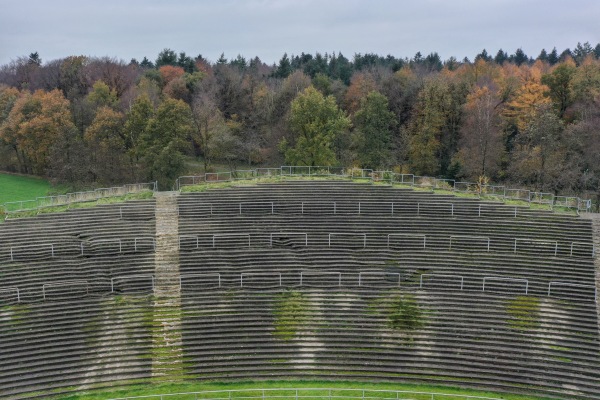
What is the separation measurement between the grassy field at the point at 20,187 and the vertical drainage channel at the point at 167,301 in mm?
21446

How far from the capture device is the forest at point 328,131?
43.8 meters

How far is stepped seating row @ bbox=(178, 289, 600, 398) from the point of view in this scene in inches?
879

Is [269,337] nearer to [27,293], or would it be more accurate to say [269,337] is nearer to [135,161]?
[27,293]

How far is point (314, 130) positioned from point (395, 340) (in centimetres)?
2601

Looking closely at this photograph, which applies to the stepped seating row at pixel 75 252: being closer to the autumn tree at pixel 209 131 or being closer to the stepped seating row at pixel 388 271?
the stepped seating row at pixel 388 271

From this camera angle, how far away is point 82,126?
2131 inches

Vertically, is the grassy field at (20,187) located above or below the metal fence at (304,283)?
above

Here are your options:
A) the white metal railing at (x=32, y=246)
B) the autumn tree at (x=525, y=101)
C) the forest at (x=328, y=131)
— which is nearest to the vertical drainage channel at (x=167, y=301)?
the white metal railing at (x=32, y=246)

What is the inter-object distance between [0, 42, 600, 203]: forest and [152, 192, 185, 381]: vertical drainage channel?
14.1m

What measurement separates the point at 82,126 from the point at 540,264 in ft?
146

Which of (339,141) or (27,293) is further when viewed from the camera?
(339,141)

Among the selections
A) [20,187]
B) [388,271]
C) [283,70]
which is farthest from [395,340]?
[283,70]

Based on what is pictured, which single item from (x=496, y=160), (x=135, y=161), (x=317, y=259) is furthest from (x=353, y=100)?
(x=317, y=259)

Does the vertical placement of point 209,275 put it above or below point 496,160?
below
